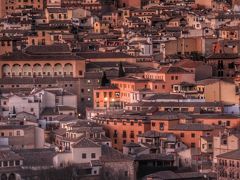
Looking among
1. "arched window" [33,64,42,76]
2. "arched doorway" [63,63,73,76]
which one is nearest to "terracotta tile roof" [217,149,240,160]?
"arched doorway" [63,63,73,76]

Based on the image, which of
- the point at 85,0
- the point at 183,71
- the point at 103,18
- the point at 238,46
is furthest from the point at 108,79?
the point at 85,0

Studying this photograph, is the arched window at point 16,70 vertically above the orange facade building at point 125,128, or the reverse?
the arched window at point 16,70

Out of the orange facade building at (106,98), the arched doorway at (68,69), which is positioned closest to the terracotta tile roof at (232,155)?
the orange facade building at (106,98)

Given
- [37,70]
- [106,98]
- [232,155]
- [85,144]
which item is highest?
[85,144]

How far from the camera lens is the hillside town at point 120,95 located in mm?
40094

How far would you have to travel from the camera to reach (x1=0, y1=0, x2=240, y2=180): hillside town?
40.1 metres

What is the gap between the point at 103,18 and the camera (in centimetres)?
7319

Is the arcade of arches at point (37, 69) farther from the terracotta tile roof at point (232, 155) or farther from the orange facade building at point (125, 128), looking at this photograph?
the terracotta tile roof at point (232, 155)

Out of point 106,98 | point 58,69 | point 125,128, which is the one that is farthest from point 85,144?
point 58,69

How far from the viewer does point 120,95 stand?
51.3 meters

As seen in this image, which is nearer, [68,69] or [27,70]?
[68,69]

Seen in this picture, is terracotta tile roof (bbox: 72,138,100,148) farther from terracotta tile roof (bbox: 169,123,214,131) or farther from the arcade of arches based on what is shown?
the arcade of arches

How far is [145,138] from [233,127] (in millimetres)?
2857

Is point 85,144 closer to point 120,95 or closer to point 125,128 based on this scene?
point 125,128
